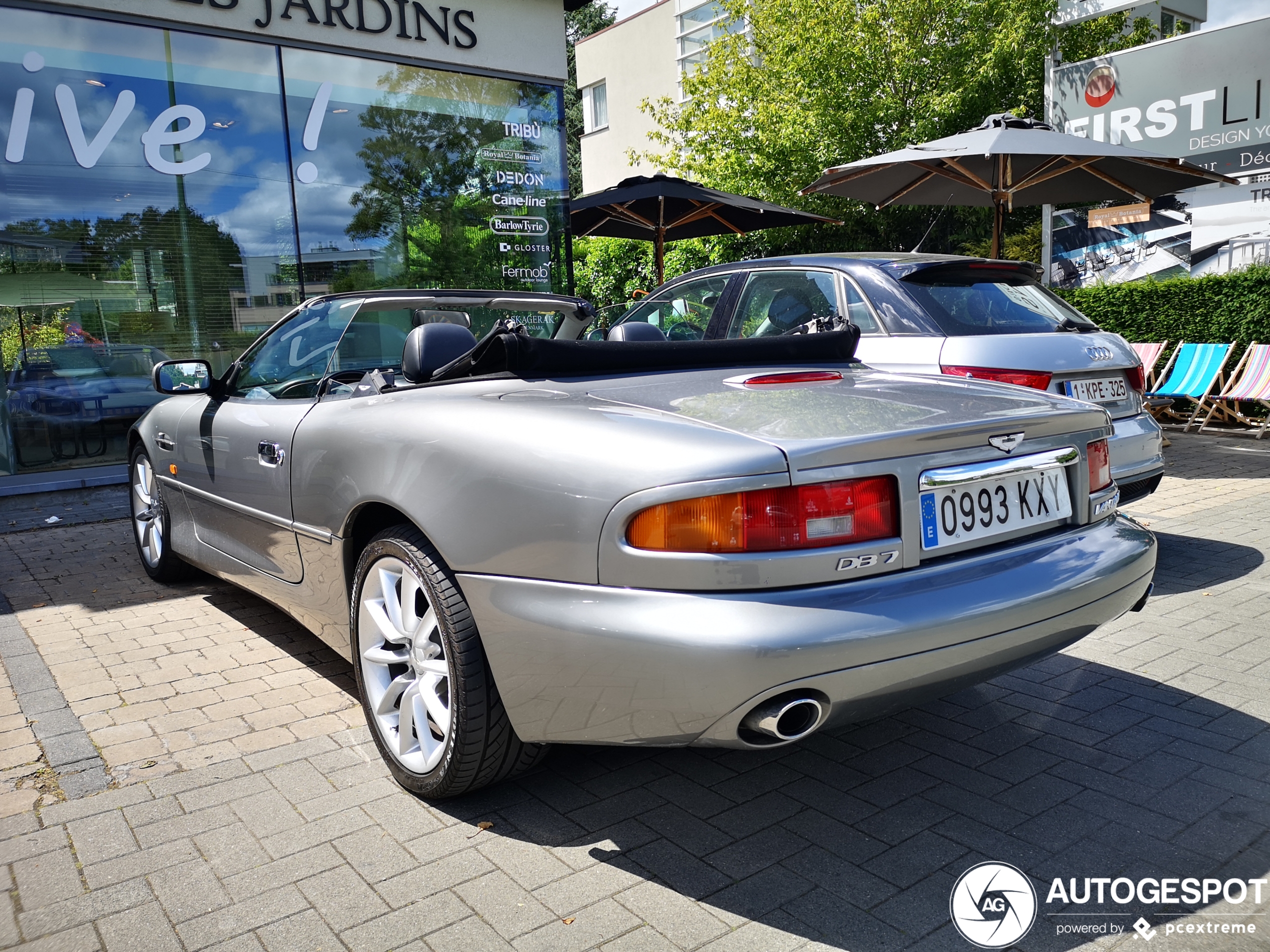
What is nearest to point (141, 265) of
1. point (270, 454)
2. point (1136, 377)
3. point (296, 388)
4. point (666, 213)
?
point (666, 213)

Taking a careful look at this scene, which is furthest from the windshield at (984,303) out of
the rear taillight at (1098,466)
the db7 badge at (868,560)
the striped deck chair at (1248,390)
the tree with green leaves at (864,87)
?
the tree with green leaves at (864,87)

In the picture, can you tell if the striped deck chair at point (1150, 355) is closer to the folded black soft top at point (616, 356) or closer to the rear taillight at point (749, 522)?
the folded black soft top at point (616, 356)

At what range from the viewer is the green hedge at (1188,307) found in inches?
401

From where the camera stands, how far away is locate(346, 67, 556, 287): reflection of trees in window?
9555 millimetres

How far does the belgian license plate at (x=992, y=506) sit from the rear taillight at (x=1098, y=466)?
0.17m

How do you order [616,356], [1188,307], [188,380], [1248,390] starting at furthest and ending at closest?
[1188,307], [1248,390], [188,380], [616,356]

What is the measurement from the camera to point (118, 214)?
8195 mm

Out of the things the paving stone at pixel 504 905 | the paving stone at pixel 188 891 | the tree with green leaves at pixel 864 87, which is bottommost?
the paving stone at pixel 504 905

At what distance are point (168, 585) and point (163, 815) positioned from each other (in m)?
2.75

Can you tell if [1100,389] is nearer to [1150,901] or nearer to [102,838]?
[1150,901]

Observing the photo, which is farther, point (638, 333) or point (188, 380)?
point (188, 380)

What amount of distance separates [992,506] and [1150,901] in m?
0.96

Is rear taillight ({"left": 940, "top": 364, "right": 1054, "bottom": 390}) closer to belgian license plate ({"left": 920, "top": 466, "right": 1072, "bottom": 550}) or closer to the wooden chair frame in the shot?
belgian license plate ({"left": 920, "top": 466, "right": 1072, "bottom": 550})

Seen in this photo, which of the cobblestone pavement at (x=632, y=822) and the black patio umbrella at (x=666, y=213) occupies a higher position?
the black patio umbrella at (x=666, y=213)
